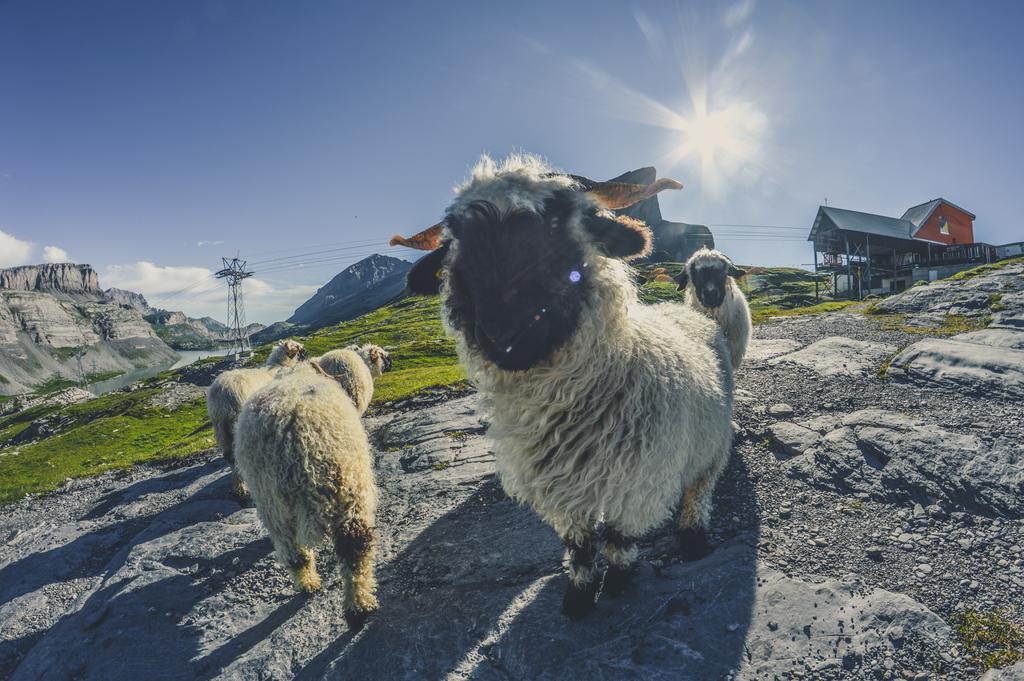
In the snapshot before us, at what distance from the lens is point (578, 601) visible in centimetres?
415

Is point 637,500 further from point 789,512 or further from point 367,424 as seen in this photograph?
point 367,424

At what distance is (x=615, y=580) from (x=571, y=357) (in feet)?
Result: 7.68

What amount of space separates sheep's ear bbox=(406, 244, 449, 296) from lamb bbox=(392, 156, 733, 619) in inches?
0.5

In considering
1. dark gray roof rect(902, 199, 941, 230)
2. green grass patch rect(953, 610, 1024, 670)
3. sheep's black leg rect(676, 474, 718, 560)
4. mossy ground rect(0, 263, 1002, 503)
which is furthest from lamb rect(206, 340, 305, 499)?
dark gray roof rect(902, 199, 941, 230)

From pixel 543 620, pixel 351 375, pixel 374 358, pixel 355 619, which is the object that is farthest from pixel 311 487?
pixel 374 358

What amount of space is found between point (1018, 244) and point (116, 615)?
77.7 meters

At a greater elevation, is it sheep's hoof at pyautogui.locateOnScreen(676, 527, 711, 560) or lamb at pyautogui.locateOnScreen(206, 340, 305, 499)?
lamb at pyautogui.locateOnScreen(206, 340, 305, 499)

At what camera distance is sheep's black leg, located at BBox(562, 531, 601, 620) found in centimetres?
415

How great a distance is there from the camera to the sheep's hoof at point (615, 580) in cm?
427

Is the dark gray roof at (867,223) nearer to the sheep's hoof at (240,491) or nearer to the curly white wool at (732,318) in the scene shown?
the curly white wool at (732,318)

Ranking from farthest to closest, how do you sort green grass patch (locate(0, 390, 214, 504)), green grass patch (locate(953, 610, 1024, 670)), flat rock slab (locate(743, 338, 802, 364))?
green grass patch (locate(0, 390, 214, 504)), flat rock slab (locate(743, 338, 802, 364)), green grass patch (locate(953, 610, 1024, 670))

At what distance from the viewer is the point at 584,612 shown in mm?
4172

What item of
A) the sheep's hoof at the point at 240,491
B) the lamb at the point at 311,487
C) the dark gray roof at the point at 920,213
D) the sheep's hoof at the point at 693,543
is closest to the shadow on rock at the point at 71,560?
the sheep's hoof at the point at 240,491

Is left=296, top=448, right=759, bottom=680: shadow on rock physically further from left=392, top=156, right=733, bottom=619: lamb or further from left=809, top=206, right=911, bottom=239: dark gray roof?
left=809, top=206, right=911, bottom=239: dark gray roof
